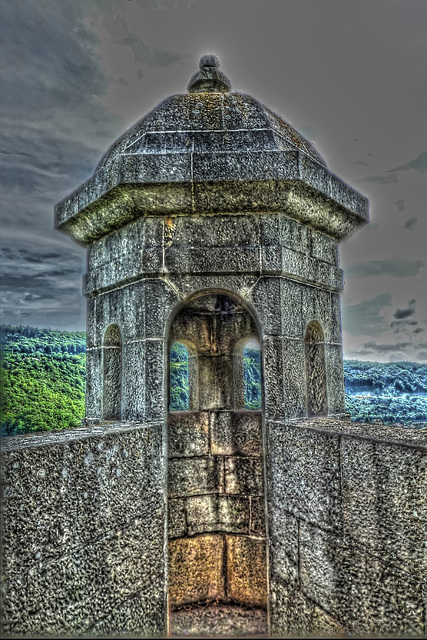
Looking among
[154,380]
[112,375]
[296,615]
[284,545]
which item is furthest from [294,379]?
[112,375]

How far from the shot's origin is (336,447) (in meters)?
3.11

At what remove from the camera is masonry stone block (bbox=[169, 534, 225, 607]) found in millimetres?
4750

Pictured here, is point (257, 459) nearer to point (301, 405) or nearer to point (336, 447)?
point (301, 405)

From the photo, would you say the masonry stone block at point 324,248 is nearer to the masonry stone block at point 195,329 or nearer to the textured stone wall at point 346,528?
the textured stone wall at point 346,528

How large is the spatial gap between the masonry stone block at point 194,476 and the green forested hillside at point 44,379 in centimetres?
183

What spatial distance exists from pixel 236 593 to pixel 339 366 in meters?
2.68

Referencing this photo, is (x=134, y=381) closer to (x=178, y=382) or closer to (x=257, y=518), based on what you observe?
(x=257, y=518)

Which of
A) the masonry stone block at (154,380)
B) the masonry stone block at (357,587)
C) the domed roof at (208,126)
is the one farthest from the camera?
the domed roof at (208,126)

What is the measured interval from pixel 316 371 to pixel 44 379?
183 inches

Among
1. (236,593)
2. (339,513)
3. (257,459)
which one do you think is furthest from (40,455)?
(236,593)

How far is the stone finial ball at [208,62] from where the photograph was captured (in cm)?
508

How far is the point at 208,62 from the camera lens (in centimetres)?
507

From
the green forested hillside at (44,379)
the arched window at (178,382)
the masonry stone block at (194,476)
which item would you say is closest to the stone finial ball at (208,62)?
the arched window at (178,382)

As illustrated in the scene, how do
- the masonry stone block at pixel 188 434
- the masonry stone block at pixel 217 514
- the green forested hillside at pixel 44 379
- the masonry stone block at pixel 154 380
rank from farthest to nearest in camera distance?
1. the green forested hillside at pixel 44 379
2. the masonry stone block at pixel 188 434
3. the masonry stone block at pixel 217 514
4. the masonry stone block at pixel 154 380
